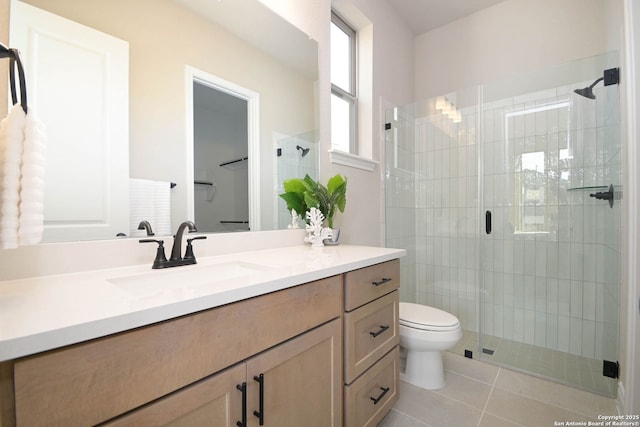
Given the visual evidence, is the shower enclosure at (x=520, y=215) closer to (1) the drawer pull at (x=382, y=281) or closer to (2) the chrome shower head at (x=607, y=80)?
(2) the chrome shower head at (x=607, y=80)

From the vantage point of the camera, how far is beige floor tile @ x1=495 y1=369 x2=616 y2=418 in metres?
1.50

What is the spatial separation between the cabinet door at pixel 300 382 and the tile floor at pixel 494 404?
2.17 ft

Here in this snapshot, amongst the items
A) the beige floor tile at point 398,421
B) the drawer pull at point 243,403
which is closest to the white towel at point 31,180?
the drawer pull at point 243,403

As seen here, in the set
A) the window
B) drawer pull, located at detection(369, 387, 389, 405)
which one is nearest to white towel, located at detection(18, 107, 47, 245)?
drawer pull, located at detection(369, 387, 389, 405)

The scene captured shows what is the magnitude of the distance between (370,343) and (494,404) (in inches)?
37.0

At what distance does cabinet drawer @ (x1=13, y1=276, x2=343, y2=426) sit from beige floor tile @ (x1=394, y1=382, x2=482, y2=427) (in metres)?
1.12

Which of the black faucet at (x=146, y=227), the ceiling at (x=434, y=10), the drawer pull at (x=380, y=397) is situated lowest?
the drawer pull at (x=380, y=397)

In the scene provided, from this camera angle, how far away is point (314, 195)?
159 centimetres

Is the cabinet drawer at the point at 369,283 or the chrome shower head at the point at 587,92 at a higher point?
the chrome shower head at the point at 587,92

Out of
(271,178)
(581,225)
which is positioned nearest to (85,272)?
(271,178)

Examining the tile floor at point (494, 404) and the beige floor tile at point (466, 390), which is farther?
the beige floor tile at point (466, 390)

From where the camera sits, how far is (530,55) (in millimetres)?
2395

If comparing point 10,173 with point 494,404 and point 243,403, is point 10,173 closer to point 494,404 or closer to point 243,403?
point 243,403

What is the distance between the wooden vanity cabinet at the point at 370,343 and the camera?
3.56 ft
